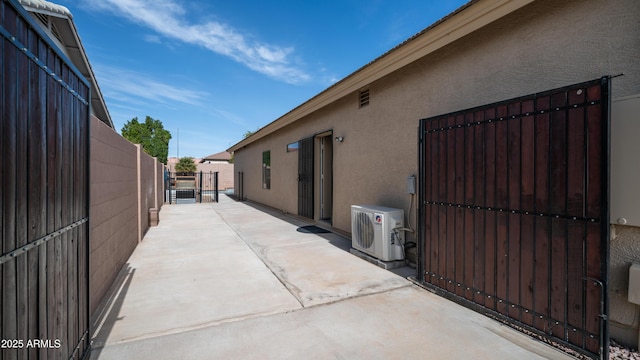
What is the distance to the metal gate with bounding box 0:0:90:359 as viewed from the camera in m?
1.19

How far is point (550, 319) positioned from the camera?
237 cm

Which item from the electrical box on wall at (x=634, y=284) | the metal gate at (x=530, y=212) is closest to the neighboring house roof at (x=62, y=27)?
the metal gate at (x=530, y=212)

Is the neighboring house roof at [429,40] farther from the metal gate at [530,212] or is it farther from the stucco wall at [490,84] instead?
the metal gate at [530,212]

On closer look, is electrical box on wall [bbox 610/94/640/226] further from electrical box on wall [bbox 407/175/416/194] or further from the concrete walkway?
electrical box on wall [bbox 407/175/416/194]

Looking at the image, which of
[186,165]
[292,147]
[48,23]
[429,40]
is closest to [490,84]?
[429,40]

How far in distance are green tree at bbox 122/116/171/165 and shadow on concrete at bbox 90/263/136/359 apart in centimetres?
3257

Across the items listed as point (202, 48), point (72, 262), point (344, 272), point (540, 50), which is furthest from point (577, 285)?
point (202, 48)

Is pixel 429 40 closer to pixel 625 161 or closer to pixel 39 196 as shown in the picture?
pixel 625 161

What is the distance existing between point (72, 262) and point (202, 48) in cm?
994

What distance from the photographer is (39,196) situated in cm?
145

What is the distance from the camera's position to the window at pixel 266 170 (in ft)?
39.6

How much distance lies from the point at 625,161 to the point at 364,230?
315cm

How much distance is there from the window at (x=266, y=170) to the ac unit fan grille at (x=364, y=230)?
7.74 m

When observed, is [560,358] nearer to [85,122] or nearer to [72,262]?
[72,262]
